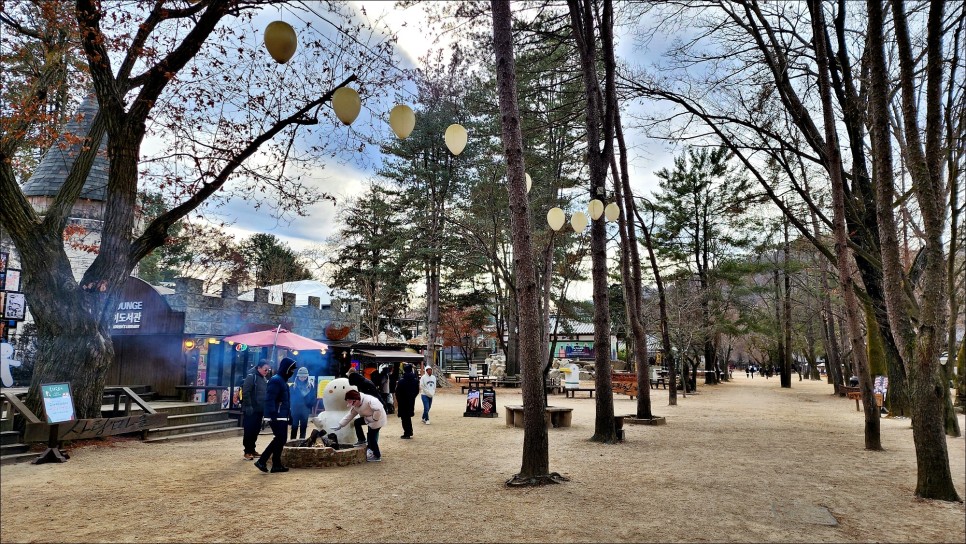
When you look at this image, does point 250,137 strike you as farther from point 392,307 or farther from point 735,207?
point 392,307

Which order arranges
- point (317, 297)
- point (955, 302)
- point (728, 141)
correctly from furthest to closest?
1. point (317, 297)
2. point (728, 141)
3. point (955, 302)

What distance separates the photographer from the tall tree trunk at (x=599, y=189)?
11.0 m

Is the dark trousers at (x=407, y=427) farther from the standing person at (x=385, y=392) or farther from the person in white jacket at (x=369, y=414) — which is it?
the standing person at (x=385, y=392)

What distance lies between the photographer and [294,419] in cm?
1220

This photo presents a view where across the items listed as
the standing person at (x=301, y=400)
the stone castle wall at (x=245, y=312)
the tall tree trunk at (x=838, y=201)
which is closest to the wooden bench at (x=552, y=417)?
the standing person at (x=301, y=400)

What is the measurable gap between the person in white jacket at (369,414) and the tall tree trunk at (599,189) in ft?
13.9

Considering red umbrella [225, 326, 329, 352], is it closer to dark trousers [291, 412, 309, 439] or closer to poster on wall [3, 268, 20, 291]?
dark trousers [291, 412, 309, 439]

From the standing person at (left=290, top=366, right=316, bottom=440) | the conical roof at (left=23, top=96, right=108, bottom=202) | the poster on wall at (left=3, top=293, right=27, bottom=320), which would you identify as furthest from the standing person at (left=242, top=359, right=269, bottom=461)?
the conical roof at (left=23, top=96, right=108, bottom=202)

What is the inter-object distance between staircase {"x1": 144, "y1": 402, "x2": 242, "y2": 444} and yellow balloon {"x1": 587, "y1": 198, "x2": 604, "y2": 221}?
360 inches

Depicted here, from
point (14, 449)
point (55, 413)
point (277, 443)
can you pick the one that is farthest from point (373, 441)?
point (14, 449)

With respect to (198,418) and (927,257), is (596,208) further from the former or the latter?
(198,418)

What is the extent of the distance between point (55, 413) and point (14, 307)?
6.17m

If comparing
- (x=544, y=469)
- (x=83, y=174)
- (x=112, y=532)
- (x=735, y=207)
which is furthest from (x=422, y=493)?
(x=735, y=207)

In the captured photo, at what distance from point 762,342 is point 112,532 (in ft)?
157
